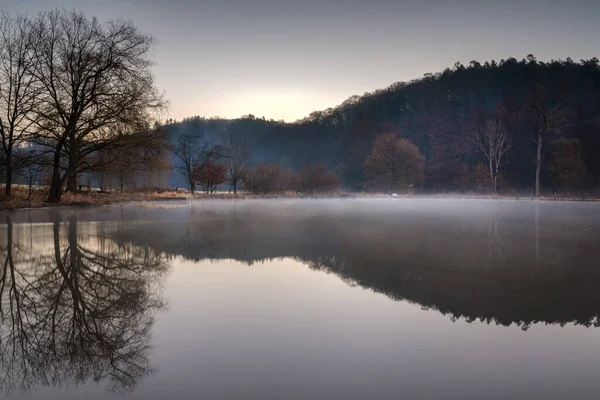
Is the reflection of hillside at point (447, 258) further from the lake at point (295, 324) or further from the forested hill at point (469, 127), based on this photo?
the forested hill at point (469, 127)

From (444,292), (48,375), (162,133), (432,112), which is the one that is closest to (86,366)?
(48,375)

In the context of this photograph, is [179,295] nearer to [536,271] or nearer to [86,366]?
[86,366]

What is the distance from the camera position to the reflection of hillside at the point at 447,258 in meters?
5.34

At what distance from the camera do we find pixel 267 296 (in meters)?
5.64

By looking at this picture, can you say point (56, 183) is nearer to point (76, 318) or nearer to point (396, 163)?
point (76, 318)

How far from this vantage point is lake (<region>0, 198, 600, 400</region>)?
3096 mm

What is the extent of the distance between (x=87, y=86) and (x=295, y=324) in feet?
83.5

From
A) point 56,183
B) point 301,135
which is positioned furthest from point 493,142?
point 301,135

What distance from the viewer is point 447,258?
8.67 m

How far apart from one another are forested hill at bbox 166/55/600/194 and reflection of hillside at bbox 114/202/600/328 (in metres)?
19.5

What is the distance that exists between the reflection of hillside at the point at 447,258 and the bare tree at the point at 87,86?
44.4ft

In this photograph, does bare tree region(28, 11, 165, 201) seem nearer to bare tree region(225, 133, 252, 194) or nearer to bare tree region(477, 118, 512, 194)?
bare tree region(225, 133, 252, 194)

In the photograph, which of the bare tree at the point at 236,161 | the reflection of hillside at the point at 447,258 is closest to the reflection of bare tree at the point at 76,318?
the reflection of hillside at the point at 447,258

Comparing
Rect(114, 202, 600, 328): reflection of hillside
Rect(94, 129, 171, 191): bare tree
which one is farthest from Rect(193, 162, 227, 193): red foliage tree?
Rect(114, 202, 600, 328): reflection of hillside
